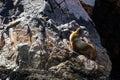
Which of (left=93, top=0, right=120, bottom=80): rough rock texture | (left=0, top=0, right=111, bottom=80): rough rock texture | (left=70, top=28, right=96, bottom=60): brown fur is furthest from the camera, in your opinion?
(left=93, top=0, right=120, bottom=80): rough rock texture

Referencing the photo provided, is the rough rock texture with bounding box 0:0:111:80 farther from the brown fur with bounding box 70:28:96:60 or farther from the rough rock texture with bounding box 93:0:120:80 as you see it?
the rough rock texture with bounding box 93:0:120:80

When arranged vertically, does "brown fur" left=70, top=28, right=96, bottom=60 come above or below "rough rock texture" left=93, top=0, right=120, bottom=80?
above

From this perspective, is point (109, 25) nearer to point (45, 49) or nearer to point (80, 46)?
point (80, 46)

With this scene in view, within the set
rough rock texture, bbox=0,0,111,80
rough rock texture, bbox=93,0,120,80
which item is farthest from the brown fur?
rough rock texture, bbox=93,0,120,80

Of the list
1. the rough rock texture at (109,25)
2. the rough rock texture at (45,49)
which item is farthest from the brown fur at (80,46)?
the rough rock texture at (109,25)

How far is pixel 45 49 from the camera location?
856 cm

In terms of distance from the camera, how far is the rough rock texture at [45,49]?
821 cm

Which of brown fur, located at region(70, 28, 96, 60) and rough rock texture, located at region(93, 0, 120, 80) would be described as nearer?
brown fur, located at region(70, 28, 96, 60)

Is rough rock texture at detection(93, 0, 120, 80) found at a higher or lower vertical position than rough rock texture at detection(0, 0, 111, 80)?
lower

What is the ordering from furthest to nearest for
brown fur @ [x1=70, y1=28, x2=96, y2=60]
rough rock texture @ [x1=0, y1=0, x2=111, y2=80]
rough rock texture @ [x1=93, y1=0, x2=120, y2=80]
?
1. rough rock texture @ [x1=93, y1=0, x2=120, y2=80]
2. brown fur @ [x1=70, y1=28, x2=96, y2=60]
3. rough rock texture @ [x1=0, y1=0, x2=111, y2=80]

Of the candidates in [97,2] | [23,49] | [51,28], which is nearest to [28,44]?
[23,49]

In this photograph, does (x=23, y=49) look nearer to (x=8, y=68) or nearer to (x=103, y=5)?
(x=8, y=68)

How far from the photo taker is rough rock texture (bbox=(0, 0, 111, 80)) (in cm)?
821

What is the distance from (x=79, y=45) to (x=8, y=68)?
1.55 meters
